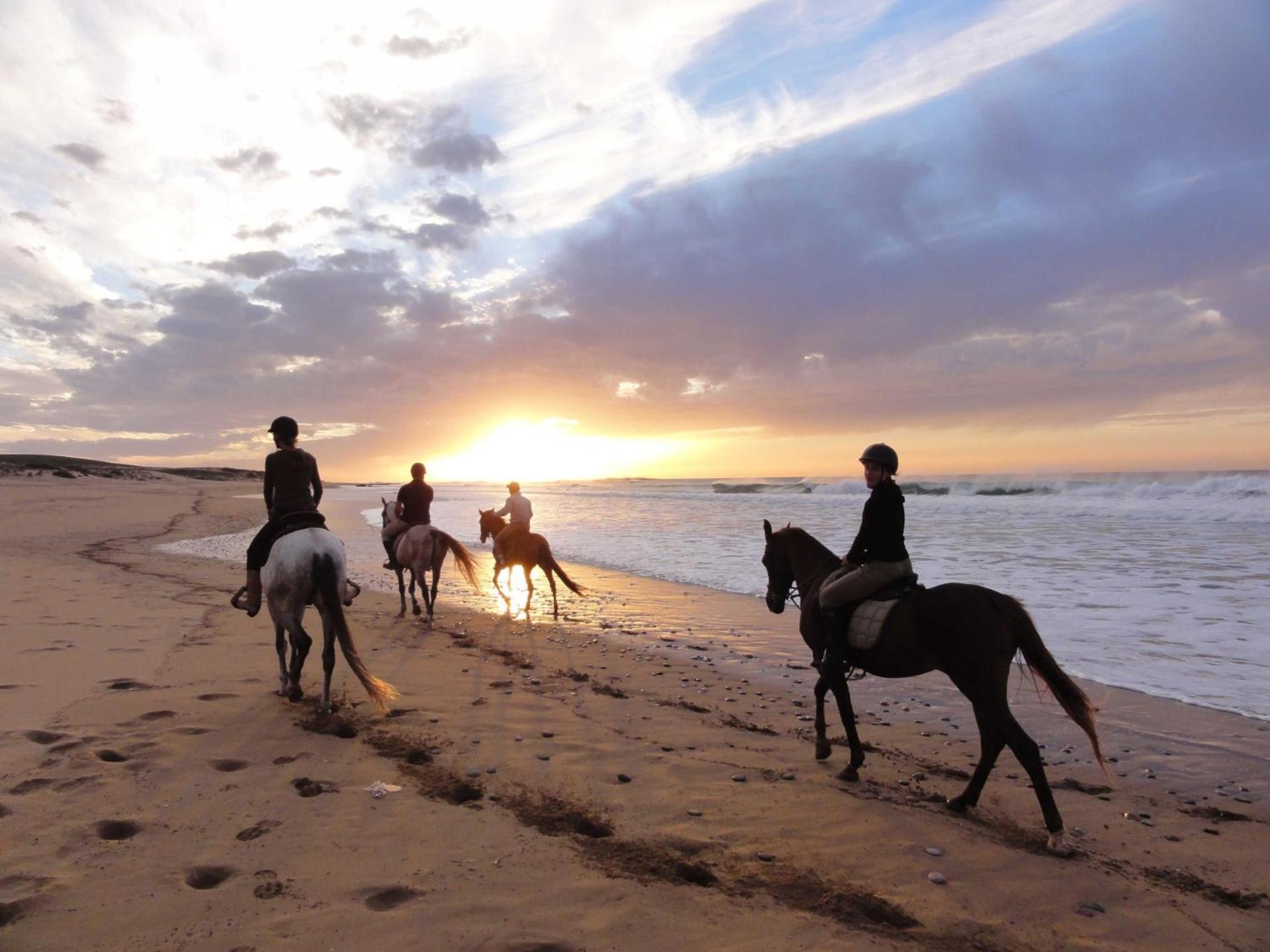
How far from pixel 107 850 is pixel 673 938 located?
134 inches

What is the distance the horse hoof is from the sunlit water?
434 cm

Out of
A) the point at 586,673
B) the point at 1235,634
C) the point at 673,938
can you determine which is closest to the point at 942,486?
the point at 1235,634

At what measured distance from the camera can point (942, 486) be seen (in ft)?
220

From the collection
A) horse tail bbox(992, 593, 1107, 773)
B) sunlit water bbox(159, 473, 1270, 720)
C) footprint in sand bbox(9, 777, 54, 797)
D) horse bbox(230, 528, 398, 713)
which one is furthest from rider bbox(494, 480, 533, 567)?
horse tail bbox(992, 593, 1107, 773)

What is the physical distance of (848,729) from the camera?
5566mm

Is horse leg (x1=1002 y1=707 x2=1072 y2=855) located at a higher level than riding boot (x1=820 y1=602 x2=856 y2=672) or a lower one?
lower

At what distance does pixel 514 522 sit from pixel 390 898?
9780 mm

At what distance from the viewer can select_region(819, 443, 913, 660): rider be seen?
5551 mm

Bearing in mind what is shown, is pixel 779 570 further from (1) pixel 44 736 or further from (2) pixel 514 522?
(2) pixel 514 522

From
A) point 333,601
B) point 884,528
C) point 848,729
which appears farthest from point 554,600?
point 884,528

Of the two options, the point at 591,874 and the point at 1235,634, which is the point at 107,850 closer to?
the point at 591,874

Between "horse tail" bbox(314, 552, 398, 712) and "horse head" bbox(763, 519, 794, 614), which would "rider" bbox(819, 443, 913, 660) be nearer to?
"horse head" bbox(763, 519, 794, 614)

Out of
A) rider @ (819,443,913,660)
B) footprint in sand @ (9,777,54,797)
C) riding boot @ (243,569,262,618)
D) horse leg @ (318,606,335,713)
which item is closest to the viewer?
footprint in sand @ (9,777,54,797)

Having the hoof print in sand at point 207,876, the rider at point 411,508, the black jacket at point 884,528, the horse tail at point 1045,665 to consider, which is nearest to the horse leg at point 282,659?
the hoof print in sand at point 207,876
